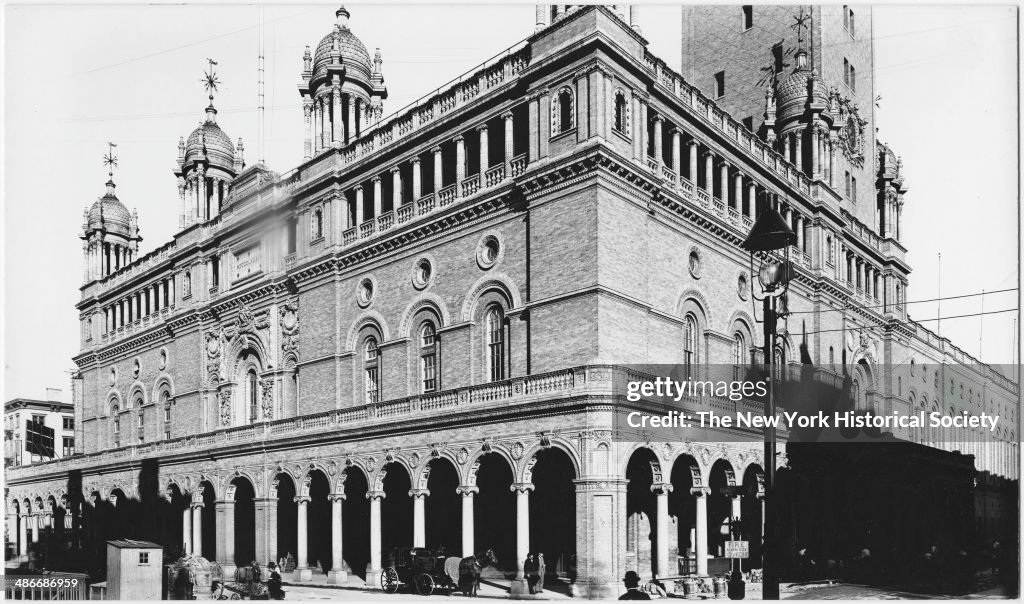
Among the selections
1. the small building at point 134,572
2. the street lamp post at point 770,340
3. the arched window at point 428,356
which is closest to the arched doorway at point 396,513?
the arched window at point 428,356

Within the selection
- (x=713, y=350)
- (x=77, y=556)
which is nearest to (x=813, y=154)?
(x=713, y=350)

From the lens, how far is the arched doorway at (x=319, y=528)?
3588 centimetres

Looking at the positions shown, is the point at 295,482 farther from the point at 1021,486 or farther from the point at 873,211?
the point at 873,211

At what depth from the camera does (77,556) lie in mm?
44031

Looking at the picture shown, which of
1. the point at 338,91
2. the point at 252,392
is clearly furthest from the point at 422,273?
the point at 252,392

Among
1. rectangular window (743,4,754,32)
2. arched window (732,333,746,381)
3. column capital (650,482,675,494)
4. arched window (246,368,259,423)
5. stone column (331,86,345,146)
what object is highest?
rectangular window (743,4,754,32)

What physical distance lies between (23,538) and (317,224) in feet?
84.6

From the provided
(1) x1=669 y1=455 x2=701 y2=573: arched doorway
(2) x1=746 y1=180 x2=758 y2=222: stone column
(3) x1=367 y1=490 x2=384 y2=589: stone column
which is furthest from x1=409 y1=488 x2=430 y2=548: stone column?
(2) x1=746 y1=180 x2=758 y2=222: stone column

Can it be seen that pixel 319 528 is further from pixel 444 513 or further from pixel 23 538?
pixel 23 538

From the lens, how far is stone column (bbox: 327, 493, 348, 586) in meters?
31.6

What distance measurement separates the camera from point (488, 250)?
1174 inches

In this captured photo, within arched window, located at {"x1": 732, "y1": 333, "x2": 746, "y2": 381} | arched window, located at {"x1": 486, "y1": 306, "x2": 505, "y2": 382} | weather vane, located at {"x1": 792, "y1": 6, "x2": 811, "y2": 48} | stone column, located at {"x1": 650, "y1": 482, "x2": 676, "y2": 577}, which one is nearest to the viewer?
stone column, located at {"x1": 650, "y1": 482, "x2": 676, "y2": 577}

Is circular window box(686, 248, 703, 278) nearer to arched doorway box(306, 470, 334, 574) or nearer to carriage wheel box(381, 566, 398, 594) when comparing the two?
carriage wheel box(381, 566, 398, 594)

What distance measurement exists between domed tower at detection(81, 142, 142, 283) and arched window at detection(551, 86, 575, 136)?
104 feet
